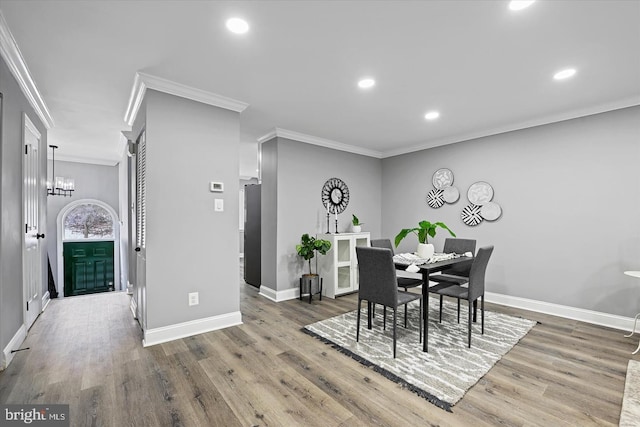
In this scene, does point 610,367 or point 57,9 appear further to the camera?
point 610,367

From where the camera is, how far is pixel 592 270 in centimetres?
338

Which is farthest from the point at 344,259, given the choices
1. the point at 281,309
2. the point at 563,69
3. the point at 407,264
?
the point at 563,69

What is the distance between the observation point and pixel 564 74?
8.46 ft

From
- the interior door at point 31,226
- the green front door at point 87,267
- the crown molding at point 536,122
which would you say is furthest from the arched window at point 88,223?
the crown molding at point 536,122

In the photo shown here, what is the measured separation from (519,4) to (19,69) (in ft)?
12.5

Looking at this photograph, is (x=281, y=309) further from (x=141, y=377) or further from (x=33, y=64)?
(x=33, y=64)

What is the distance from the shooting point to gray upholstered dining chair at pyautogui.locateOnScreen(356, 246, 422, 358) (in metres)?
2.54

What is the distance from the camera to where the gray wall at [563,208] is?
3199 mm

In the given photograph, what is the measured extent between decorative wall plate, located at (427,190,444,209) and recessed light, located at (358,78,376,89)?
2623mm

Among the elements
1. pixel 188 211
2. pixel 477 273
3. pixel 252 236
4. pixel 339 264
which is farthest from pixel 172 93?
pixel 477 273

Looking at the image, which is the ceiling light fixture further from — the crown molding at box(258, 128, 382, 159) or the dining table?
the dining table

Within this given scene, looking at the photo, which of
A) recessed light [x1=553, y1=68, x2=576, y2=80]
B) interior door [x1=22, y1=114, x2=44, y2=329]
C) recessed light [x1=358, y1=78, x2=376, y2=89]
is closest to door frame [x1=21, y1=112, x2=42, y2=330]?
interior door [x1=22, y1=114, x2=44, y2=329]

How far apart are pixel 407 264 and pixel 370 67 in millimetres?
1804

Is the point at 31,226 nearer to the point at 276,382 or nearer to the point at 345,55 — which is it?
the point at 276,382
